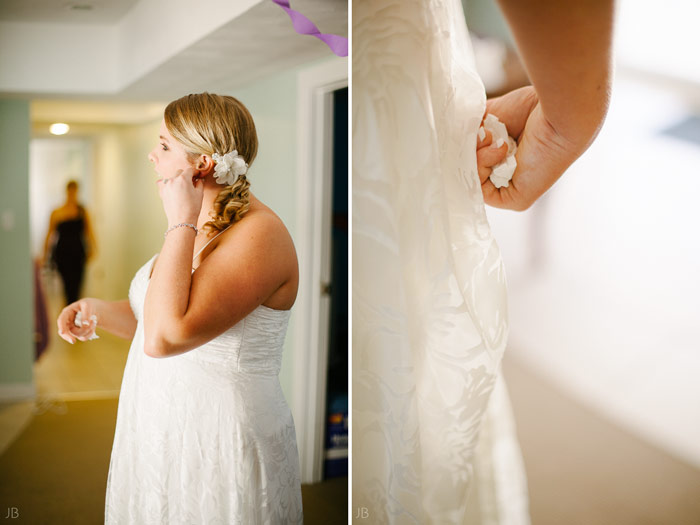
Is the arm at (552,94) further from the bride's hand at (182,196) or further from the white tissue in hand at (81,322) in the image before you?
the white tissue in hand at (81,322)

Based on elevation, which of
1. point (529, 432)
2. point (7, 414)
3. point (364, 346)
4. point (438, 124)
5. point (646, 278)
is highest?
point (438, 124)

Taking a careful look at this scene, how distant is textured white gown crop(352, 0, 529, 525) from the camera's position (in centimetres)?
163

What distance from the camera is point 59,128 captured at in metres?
1.46

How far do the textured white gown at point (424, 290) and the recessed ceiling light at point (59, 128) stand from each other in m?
0.70

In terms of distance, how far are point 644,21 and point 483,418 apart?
1.13 meters

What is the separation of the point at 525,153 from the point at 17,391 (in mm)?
1368

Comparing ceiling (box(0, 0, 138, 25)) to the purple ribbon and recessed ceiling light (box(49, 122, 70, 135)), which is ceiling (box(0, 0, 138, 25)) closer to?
recessed ceiling light (box(49, 122, 70, 135))

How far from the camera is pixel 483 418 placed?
173cm

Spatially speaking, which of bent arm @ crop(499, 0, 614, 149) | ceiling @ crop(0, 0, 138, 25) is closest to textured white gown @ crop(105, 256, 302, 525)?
ceiling @ crop(0, 0, 138, 25)

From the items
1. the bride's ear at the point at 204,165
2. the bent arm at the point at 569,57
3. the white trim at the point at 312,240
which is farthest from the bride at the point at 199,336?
the bent arm at the point at 569,57

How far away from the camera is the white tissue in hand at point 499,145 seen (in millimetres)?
1666

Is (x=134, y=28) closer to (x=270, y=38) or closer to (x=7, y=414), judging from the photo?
(x=270, y=38)

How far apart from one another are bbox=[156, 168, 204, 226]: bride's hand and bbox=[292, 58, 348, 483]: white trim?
0.97 feet

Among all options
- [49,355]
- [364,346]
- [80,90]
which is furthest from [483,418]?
[80,90]
